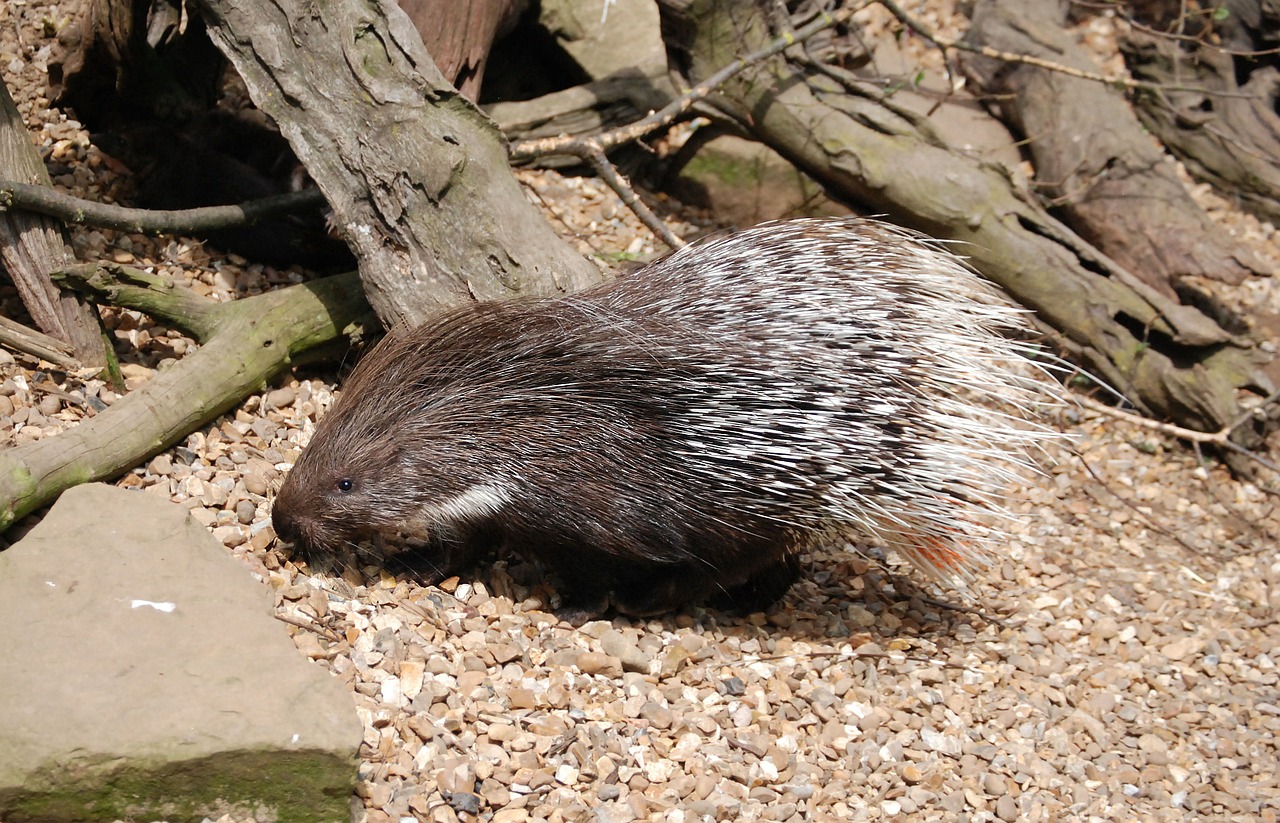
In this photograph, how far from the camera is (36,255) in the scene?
325 cm

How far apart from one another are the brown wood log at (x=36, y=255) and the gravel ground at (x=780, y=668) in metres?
0.15

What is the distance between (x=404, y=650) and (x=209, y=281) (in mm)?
1844

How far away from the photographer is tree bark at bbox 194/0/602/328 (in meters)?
3.21

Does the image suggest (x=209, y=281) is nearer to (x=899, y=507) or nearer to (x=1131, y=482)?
(x=899, y=507)

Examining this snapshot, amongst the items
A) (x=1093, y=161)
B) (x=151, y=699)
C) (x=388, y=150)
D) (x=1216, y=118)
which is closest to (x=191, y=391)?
(x=388, y=150)

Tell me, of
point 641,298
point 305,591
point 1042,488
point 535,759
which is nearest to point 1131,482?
point 1042,488

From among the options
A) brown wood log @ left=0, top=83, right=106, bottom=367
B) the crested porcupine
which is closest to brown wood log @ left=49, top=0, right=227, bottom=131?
brown wood log @ left=0, top=83, right=106, bottom=367

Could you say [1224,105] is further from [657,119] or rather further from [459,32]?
[459,32]

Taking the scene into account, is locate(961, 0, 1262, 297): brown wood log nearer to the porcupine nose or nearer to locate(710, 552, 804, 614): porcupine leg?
locate(710, 552, 804, 614): porcupine leg

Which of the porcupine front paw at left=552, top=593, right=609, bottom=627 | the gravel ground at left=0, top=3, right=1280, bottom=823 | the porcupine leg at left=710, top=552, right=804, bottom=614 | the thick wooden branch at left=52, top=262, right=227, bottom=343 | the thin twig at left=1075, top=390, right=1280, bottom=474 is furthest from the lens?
the thin twig at left=1075, top=390, right=1280, bottom=474

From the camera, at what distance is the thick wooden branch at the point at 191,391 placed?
2.78 metres

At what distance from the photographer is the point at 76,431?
9.62 feet

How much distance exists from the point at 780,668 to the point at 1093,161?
357 cm

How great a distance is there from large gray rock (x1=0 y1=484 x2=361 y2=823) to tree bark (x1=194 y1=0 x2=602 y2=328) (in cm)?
115
